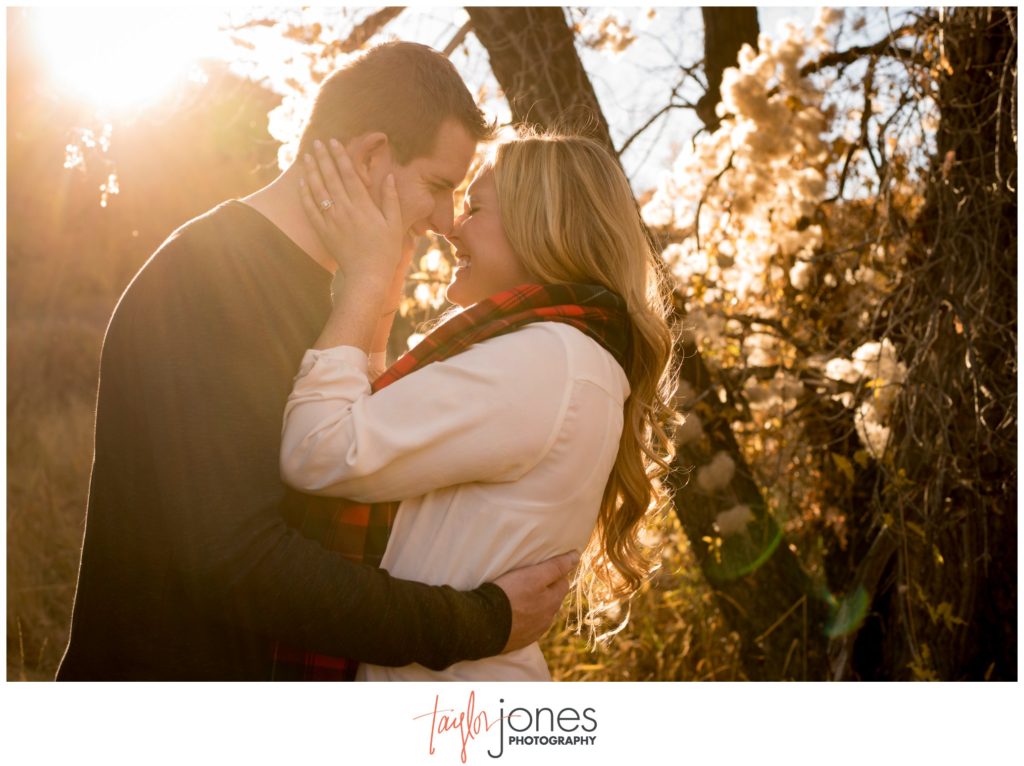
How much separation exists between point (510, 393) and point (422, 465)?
0.58 feet

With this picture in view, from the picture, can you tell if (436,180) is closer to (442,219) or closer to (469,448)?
(442,219)

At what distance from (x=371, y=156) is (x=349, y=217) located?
0.16m

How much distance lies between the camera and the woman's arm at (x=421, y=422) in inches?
57.4

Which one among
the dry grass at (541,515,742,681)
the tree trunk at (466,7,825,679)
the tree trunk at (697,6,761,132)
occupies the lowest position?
the dry grass at (541,515,742,681)

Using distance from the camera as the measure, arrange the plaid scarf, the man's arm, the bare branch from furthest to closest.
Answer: the bare branch, the plaid scarf, the man's arm

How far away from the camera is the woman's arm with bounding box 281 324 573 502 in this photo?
146 centimetres

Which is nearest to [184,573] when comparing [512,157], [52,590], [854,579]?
[512,157]

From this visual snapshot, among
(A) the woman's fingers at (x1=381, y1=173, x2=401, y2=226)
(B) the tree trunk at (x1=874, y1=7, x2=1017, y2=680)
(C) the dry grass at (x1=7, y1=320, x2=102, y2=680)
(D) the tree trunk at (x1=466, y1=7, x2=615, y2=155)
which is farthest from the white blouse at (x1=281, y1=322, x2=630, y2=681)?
(C) the dry grass at (x1=7, y1=320, x2=102, y2=680)

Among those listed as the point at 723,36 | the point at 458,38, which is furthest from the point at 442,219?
the point at 723,36

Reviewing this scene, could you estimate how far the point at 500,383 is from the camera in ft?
4.97

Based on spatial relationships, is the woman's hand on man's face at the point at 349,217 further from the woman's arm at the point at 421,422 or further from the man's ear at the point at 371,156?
the woman's arm at the point at 421,422

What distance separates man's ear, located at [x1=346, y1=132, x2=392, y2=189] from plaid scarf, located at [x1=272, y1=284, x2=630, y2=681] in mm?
318

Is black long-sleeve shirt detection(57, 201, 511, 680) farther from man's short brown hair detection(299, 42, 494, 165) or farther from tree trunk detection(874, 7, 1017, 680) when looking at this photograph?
tree trunk detection(874, 7, 1017, 680)
